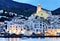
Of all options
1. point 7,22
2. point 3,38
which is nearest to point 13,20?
point 7,22

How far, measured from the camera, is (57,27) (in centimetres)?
356

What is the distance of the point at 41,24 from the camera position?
11.7ft

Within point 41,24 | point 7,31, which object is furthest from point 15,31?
point 41,24

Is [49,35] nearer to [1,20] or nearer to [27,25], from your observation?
[27,25]

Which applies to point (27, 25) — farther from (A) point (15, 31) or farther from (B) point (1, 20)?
(B) point (1, 20)

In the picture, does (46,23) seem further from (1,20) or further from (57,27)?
(1,20)

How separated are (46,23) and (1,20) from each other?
2.40 feet

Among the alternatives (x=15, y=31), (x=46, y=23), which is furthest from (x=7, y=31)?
(x=46, y=23)

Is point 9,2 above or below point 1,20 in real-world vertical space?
above

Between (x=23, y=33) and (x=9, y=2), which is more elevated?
(x=9, y=2)

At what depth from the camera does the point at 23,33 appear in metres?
3.58

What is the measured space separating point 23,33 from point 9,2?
1.87 ft

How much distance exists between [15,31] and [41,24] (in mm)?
433

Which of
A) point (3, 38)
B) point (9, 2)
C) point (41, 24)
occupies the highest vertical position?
point (9, 2)
